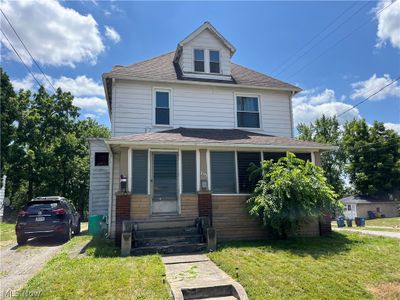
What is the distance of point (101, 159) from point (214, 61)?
681 centimetres

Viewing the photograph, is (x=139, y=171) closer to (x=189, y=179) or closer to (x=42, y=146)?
(x=189, y=179)

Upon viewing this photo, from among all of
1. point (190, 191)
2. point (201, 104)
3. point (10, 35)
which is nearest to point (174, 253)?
point (190, 191)

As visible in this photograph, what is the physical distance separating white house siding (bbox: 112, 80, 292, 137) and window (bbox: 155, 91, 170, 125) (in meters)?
0.23

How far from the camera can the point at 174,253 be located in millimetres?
7586

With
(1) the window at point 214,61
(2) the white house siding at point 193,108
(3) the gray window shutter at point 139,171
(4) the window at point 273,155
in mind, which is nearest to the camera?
(3) the gray window shutter at point 139,171

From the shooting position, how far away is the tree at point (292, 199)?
820 centimetres

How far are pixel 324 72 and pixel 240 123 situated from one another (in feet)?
29.3

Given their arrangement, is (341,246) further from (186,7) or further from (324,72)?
(324,72)

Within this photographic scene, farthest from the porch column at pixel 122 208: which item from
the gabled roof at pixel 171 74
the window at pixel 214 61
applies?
the window at pixel 214 61

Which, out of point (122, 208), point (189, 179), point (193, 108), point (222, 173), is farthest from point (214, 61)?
point (122, 208)

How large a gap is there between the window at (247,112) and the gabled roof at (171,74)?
69 cm

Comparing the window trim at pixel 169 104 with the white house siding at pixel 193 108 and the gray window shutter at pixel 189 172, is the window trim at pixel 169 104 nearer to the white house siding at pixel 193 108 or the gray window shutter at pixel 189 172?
the white house siding at pixel 193 108

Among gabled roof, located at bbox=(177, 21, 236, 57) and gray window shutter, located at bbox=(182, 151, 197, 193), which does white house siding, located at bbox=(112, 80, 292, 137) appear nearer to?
gabled roof, located at bbox=(177, 21, 236, 57)

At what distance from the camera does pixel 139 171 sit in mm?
9219
